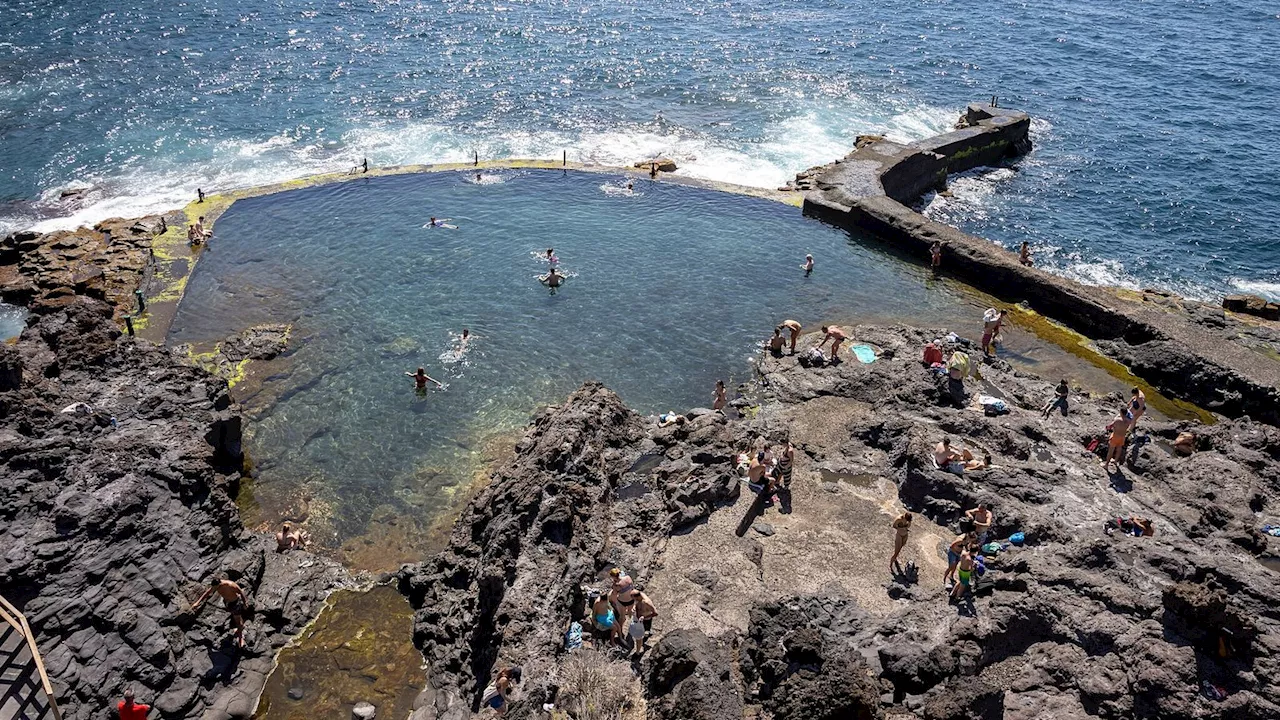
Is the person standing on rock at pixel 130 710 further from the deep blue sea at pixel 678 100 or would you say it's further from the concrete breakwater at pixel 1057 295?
the deep blue sea at pixel 678 100

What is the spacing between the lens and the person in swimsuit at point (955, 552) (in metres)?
16.2

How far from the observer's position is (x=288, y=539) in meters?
19.6

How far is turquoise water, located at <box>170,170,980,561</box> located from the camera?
23.4 m

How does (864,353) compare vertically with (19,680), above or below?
below

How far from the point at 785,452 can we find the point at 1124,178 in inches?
1480

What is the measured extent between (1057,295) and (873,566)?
60.0ft

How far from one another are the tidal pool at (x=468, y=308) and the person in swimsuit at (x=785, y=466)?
5.94 meters

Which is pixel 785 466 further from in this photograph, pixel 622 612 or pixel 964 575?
pixel 622 612

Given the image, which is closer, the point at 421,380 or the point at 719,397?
the point at 719,397

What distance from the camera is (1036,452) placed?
20750 mm

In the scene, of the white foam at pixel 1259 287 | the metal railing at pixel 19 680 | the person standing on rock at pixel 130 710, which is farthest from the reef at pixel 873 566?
the white foam at pixel 1259 287

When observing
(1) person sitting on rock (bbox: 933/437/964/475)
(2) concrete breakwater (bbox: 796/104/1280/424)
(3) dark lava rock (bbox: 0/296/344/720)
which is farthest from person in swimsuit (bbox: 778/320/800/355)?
(3) dark lava rock (bbox: 0/296/344/720)

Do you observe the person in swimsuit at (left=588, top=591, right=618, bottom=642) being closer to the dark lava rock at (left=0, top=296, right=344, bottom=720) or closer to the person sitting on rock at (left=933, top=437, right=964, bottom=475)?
the dark lava rock at (left=0, top=296, right=344, bottom=720)

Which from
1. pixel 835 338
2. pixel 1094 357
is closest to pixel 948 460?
pixel 835 338
